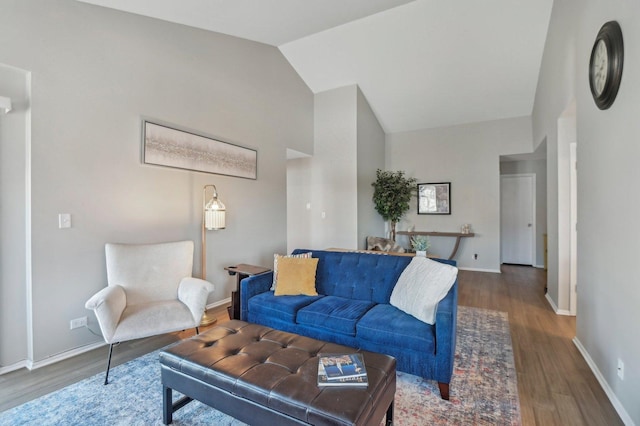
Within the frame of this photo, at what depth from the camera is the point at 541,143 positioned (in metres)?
4.75

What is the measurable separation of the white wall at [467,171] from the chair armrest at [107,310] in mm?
5590

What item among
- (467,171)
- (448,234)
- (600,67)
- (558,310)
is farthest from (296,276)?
(467,171)

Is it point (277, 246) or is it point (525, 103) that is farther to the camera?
point (525, 103)

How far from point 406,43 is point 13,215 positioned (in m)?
4.78

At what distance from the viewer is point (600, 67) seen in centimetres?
209

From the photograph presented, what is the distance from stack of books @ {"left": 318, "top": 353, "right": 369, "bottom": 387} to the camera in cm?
134

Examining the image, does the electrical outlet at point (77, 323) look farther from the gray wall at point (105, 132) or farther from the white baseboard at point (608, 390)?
the white baseboard at point (608, 390)

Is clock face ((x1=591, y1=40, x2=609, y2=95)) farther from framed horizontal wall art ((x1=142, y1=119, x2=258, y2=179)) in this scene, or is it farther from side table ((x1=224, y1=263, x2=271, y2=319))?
framed horizontal wall art ((x1=142, y1=119, x2=258, y2=179))

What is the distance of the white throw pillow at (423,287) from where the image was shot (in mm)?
2010

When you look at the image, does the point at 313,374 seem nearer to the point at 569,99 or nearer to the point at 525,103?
the point at 569,99

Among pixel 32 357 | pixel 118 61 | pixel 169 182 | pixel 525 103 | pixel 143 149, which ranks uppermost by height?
pixel 525 103

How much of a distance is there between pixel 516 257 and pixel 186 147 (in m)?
6.96

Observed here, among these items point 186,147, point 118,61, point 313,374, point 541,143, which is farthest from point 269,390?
point 541,143

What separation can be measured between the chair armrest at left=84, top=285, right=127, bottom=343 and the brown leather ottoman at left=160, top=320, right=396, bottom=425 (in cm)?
71
